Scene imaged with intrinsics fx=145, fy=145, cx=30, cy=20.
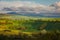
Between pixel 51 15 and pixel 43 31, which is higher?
pixel 51 15

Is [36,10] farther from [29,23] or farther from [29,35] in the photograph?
[29,35]

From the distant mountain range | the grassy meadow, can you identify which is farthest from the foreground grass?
the distant mountain range

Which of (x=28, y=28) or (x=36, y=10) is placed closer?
(x=28, y=28)

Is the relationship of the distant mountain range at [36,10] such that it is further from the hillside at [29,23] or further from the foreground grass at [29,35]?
the foreground grass at [29,35]

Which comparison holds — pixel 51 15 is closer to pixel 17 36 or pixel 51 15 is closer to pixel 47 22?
pixel 47 22

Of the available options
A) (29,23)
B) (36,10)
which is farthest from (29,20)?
(36,10)

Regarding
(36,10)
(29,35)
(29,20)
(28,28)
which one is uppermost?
(36,10)

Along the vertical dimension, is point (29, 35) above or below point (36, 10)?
below

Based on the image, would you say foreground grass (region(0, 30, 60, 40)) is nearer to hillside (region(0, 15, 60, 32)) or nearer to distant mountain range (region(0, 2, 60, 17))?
hillside (region(0, 15, 60, 32))

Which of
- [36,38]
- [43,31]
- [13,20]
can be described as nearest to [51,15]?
[43,31]
